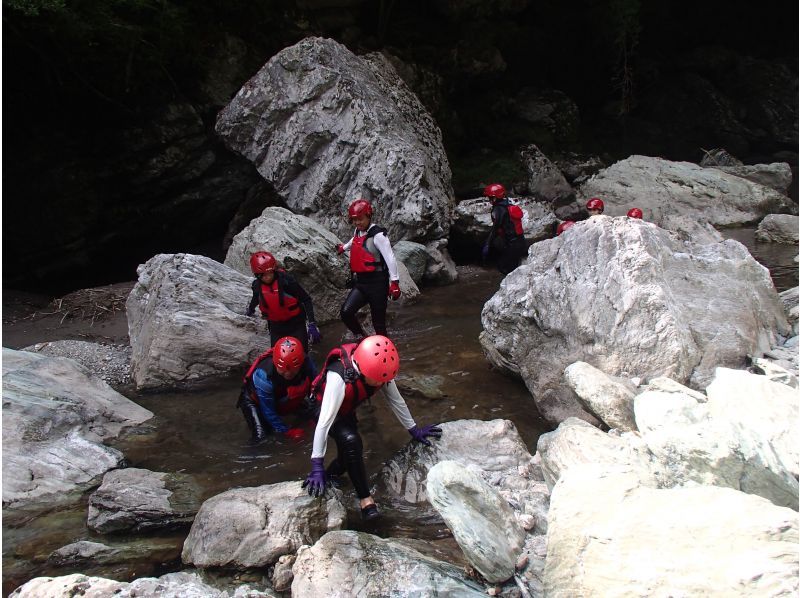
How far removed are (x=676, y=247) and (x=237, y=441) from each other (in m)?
4.74

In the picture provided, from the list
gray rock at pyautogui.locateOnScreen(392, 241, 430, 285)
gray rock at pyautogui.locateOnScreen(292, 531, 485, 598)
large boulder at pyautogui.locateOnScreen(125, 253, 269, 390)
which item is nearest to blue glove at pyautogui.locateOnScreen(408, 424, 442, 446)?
gray rock at pyautogui.locateOnScreen(292, 531, 485, 598)

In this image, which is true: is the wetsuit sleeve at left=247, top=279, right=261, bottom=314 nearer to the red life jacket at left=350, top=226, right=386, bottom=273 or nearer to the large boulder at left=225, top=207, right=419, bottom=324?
the red life jacket at left=350, top=226, right=386, bottom=273

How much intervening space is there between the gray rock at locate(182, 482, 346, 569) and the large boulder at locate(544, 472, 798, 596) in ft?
5.34

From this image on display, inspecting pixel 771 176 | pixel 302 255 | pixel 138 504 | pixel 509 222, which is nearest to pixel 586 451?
pixel 138 504

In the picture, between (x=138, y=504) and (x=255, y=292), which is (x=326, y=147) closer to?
(x=255, y=292)

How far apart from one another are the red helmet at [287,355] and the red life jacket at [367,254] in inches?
68.5

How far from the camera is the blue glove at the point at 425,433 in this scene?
4.63m

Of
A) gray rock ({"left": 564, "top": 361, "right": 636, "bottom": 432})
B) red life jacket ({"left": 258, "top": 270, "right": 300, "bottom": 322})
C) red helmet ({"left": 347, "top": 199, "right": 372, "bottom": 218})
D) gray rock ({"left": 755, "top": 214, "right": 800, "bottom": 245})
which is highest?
red helmet ({"left": 347, "top": 199, "right": 372, "bottom": 218})

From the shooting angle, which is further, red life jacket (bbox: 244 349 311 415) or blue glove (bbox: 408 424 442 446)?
red life jacket (bbox: 244 349 311 415)

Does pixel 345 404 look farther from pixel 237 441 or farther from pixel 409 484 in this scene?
pixel 237 441

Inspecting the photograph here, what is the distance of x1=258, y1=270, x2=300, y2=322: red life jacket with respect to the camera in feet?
20.0

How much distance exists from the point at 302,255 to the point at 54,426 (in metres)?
3.97

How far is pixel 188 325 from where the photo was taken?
6824 mm

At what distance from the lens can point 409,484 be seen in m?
4.47
